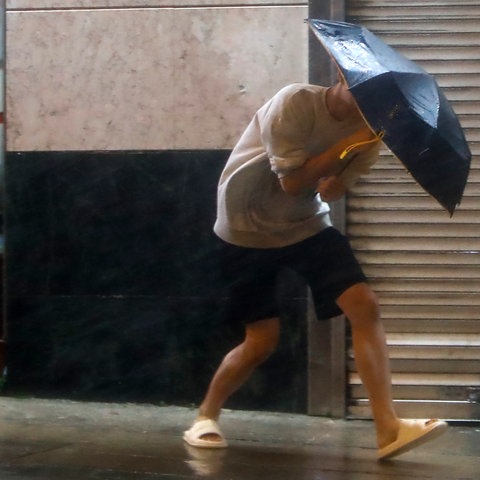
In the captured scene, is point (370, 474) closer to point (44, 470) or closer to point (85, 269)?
point (44, 470)

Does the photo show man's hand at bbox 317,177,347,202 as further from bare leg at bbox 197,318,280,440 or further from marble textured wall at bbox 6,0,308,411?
marble textured wall at bbox 6,0,308,411

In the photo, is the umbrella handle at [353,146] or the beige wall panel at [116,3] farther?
the beige wall panel at [116,3]

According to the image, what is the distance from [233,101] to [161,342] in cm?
138

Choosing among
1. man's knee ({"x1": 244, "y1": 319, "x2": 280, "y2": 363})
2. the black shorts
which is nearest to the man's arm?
the black shorts

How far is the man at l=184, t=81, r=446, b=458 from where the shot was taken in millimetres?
4480

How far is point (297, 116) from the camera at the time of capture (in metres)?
4.48

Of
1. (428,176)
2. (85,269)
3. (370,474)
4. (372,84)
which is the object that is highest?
(372,84)

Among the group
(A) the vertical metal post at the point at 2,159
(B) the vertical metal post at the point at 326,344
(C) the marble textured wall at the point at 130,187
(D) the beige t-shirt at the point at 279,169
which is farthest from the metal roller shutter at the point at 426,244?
(A) the vertical metal post at the point at 2,159

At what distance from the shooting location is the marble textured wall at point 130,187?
19.3 feet

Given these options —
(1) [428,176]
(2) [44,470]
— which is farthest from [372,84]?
(2) [44,470]

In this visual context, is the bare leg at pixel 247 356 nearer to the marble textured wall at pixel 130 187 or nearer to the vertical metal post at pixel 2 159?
the marble textured wall at pixel 130 187

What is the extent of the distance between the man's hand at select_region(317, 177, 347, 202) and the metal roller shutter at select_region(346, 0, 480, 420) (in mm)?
1324

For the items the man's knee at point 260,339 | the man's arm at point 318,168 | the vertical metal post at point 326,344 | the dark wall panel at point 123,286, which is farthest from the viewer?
the dark wall panel at point 123,286

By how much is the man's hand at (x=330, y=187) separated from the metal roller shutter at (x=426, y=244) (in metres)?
1.32
